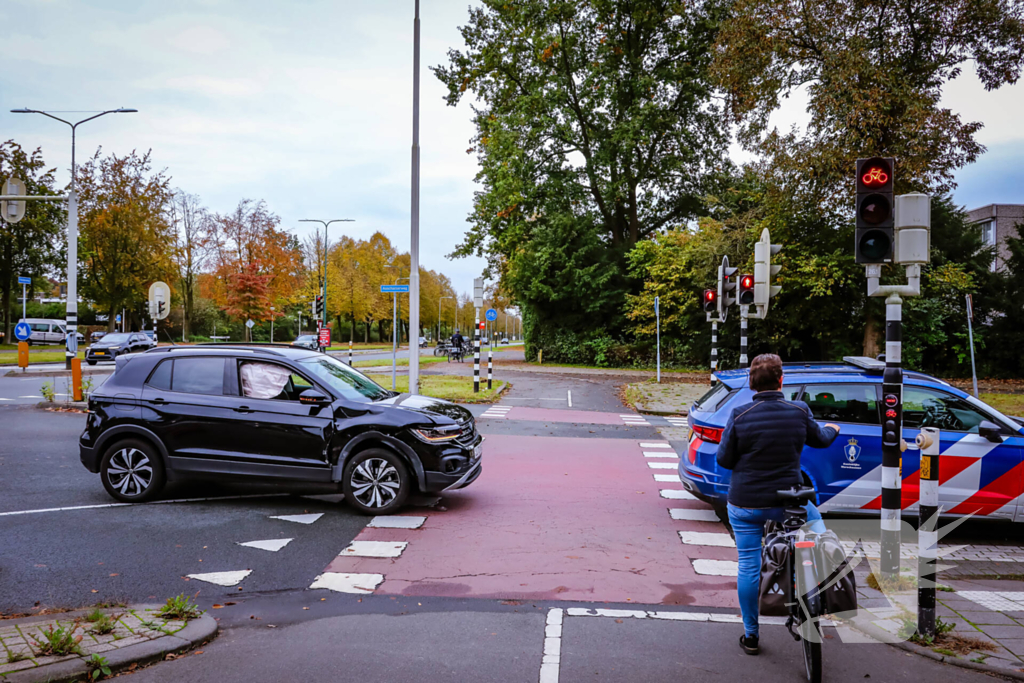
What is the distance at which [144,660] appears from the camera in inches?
156

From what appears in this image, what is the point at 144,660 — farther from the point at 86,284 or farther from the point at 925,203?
the point at 86,284

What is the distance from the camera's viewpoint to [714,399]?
24.3 ft

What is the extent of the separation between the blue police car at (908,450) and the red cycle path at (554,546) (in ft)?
3.56

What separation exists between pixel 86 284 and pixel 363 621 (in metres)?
49.5

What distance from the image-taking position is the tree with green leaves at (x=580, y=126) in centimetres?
3175

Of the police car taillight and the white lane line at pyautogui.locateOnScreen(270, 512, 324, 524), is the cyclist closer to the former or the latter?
the police car taillight

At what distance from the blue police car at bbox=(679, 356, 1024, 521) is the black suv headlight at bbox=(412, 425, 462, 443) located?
104 inches

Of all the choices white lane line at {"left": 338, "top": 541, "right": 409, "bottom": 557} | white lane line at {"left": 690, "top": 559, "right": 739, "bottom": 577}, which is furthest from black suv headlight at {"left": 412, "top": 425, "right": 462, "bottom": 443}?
white lane line at {"left": 690, "top": 559, "right": 739, "bottom": 577}

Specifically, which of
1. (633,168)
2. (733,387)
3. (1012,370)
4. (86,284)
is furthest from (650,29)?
(86,284)

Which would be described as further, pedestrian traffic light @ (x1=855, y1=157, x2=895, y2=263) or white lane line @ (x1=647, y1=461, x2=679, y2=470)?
white lane line @ (x1=647, y1=461, x2=679, y2=470)

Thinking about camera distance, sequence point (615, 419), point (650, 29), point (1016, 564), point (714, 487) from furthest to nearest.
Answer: point (650, 29) < point (615, 419) < point (714, 487) < point (1016, 564)

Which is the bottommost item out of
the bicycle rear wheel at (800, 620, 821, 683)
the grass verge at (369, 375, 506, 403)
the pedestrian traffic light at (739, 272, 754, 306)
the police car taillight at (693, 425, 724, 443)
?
the grass verge at (369, 375, 506, 403)

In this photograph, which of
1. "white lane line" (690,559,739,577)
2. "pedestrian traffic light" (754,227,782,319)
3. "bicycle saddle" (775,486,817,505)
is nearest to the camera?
"bicycle saddle" (775,486,817,505)

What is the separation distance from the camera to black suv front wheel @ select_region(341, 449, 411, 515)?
7.31m
